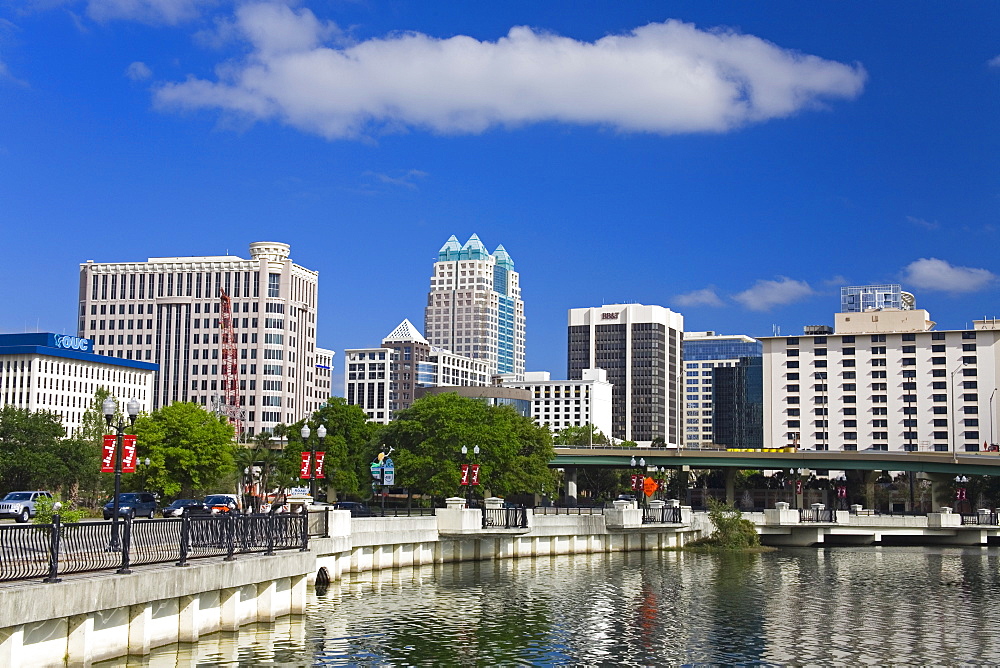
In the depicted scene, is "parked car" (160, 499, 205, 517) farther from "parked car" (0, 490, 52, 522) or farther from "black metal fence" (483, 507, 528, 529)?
"black metal fence" (483, 507, 528, 529)

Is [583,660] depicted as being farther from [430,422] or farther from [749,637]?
[430,422]

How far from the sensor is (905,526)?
85.4 m

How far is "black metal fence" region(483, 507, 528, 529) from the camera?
5834cm

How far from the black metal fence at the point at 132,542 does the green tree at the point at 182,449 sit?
56.1 meters

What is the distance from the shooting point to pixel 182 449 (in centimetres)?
9150

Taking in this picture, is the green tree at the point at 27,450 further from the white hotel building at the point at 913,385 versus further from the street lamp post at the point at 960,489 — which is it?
the white hotel building at the point at 913,385

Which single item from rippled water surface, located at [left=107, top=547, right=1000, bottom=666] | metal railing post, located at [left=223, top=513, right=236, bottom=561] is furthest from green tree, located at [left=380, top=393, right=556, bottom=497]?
metal railing post, located at [left=223, top=513, right=236, bottom=561]

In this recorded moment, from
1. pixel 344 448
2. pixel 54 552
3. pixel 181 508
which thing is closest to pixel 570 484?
pixel 344 448

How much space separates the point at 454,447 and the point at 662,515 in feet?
74.4

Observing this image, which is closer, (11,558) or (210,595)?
(11,558)

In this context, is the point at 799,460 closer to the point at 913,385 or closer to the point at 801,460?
the point at 801,460

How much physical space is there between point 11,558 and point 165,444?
2833 inches

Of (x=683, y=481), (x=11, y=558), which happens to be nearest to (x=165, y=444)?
(x=11, y=558)

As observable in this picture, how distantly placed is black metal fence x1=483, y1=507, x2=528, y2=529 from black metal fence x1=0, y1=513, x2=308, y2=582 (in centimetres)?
2134
